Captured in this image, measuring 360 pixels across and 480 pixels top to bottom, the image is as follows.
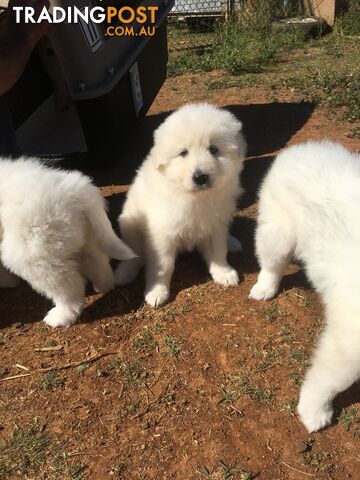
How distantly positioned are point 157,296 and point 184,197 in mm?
784

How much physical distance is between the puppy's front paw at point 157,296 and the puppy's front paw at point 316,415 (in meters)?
1.29

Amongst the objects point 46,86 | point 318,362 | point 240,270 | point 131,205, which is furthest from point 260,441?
point 46,86

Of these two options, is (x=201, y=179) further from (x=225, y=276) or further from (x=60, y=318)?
(x=60, y=318)

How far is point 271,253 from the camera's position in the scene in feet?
10.5

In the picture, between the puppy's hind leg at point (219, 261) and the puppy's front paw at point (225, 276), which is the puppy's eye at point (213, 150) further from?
the puppy's front paw at point (225, 276)

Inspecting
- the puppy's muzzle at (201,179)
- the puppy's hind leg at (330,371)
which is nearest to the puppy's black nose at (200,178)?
the puppy's muzzle at (201,179)

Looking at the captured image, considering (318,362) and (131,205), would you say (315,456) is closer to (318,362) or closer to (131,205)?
(318,362)

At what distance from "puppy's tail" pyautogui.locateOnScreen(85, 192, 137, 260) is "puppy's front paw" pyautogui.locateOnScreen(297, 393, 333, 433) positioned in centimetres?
150

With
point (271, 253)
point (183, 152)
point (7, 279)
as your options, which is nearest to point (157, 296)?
point (271, 253)

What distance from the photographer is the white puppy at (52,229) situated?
2.92 meters

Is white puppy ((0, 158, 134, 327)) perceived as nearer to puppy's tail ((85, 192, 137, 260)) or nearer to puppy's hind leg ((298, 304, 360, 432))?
puppy's tail ((85, 192, 137, 260))

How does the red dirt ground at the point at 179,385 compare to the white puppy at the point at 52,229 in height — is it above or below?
below

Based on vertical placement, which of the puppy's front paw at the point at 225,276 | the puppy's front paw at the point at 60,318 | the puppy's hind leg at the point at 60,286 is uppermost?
the puppy's hind leg at the point at 60,286

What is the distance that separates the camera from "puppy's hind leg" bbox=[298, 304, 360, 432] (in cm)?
228
